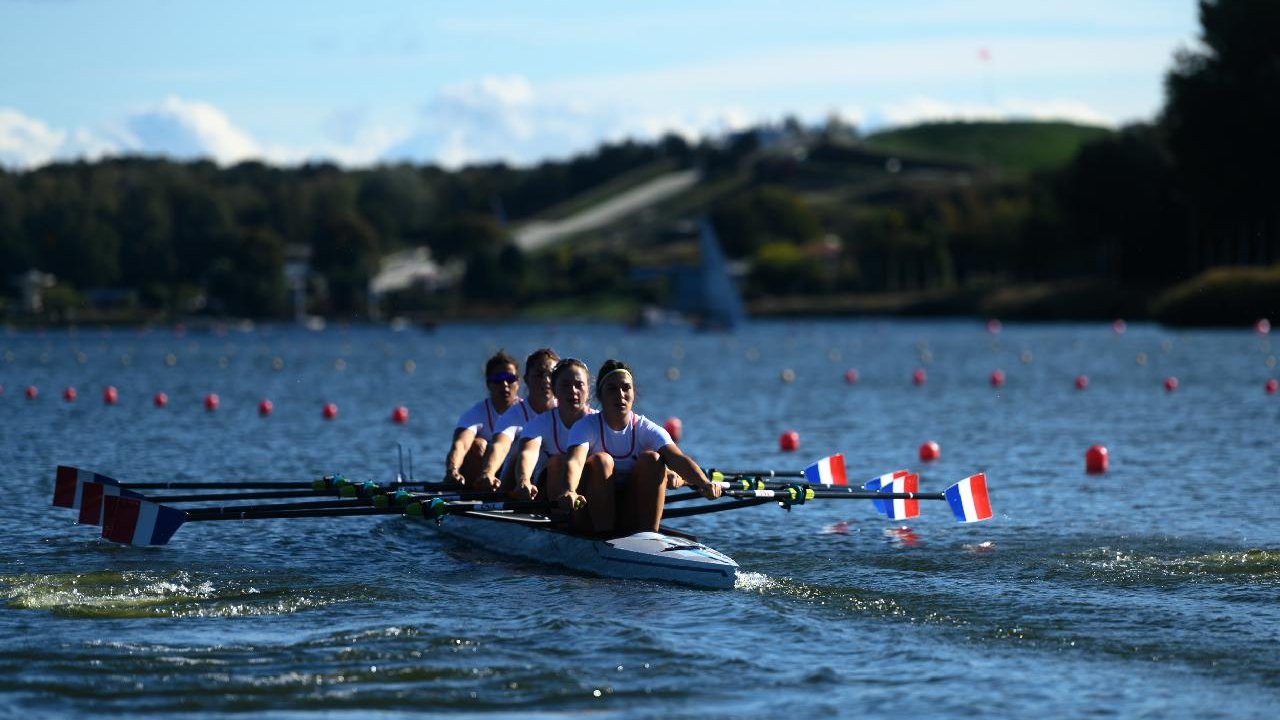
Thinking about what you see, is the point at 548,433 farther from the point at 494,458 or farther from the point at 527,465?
the point at 494,458

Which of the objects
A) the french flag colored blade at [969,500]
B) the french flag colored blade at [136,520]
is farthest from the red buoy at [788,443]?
the french flag colored blade at [136,520]

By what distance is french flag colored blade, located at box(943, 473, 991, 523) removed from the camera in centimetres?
1788

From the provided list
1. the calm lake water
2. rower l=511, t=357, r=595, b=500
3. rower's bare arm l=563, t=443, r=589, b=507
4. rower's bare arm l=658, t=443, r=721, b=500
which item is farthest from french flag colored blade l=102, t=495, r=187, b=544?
rower's bare arm l=658, t=443, r=721, b=500

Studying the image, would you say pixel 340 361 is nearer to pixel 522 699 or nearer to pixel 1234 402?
pixel 1234 402

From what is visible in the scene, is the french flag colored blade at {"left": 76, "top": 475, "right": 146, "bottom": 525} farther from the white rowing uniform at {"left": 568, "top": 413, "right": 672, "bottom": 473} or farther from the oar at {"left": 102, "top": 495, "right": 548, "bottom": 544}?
the white rowing uniform at {"left": 568, "top": 413, "right": 672, "bottom": 473}

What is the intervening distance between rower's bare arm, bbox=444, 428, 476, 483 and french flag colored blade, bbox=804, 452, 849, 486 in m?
4.19

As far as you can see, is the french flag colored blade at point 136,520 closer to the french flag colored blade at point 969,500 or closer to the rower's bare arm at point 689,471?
the rower's bare arm at point 689,471

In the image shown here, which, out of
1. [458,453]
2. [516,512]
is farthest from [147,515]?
[516,512]

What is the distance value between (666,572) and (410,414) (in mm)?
24193

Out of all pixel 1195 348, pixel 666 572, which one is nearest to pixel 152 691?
pixel 666 572

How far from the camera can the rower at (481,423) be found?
18391 mm

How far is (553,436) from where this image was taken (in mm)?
16812

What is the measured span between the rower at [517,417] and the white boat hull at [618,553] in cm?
42

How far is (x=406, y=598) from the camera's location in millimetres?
15195
